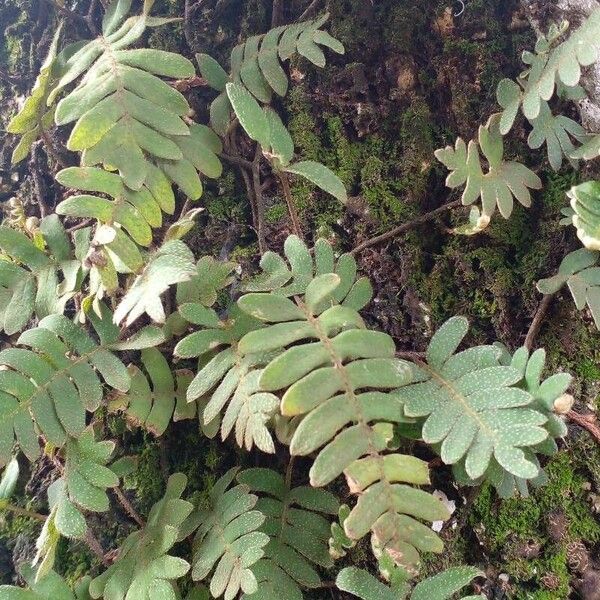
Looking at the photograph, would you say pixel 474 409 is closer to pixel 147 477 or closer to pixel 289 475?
pixel 289 475

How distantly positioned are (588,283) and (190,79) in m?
1.30

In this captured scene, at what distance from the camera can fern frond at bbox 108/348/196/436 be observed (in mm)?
1651

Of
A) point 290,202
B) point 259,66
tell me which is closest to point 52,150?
point 259,66

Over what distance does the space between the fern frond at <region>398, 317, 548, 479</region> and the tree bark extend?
0.82m

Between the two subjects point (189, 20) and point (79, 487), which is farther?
point (189, 20)

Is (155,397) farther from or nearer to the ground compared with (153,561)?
farther from the ground

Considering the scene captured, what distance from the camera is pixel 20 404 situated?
4.92ft

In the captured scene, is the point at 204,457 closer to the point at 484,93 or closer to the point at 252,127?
the point at 252,127

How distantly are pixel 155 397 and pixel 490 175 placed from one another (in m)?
1.12

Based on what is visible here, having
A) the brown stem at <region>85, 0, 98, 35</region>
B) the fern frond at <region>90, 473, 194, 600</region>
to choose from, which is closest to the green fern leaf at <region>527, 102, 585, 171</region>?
the fern frond at <region>90, 473, 194, 600</region>

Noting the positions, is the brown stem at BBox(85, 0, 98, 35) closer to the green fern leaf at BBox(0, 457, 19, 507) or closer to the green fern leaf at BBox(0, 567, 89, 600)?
the green fern leaf at BBox(0, 457, 19, 507)

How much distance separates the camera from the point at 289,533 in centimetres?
153

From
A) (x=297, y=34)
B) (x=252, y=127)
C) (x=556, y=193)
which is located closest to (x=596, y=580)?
(x=556, y=193)

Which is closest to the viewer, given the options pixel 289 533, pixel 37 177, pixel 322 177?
pixel 289 533
